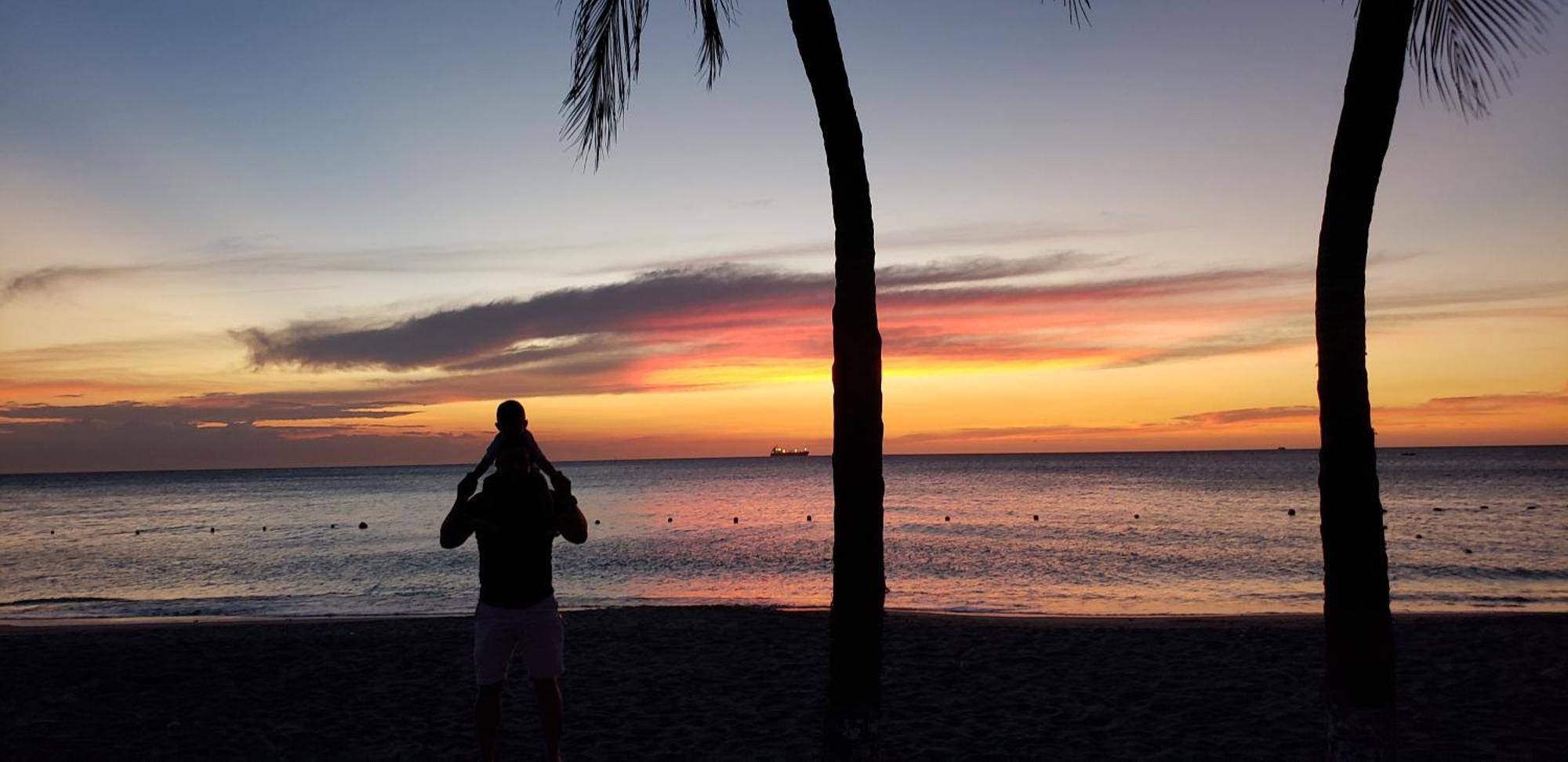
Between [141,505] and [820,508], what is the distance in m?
63.2

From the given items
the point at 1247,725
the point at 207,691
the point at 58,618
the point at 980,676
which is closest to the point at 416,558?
the point at 58,618

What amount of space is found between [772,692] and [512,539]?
18.4 feet

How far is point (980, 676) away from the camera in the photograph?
11.9 meters

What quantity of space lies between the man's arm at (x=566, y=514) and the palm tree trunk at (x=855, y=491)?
1.97m

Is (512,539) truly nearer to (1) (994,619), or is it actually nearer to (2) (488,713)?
(2) (488,713)

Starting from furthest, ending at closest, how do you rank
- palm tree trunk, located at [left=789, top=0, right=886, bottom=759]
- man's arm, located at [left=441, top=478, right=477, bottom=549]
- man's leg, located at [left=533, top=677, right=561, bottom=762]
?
1. man's leg, located at [left=533, top=677, right=561, bottom=762]
2. man's arm, located at [left=441, top=478, right=477, bottom=549]
3. palm tree trunk, located at [left=789, top=0, right=886, bottom=759]

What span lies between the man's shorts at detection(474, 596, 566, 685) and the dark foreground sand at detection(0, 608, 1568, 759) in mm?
2748

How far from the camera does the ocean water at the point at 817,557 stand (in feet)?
80.7

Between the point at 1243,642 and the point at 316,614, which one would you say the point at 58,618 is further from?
the point at 1243,642

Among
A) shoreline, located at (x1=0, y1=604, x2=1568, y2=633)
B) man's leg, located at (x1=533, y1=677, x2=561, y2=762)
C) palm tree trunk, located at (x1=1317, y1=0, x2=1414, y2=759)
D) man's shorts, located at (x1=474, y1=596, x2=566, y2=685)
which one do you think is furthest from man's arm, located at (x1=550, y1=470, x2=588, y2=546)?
shoreline, located at (x1=0, y1=604, x2=1568, y2=633)

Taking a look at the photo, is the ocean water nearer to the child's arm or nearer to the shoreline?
the shoreline

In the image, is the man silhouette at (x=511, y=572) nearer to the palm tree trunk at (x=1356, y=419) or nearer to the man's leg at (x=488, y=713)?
the man's leg at (x=488, y=713)

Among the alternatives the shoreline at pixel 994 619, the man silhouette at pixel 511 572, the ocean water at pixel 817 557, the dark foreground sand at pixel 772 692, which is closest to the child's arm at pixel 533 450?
the man silhouette at pixel 511 572

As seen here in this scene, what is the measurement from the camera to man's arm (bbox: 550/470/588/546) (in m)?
6.51
